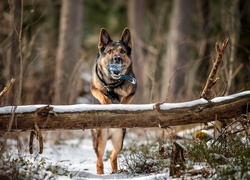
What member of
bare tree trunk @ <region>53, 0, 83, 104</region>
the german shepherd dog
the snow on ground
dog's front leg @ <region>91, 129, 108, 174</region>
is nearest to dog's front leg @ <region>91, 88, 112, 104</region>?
the german shepherd dog

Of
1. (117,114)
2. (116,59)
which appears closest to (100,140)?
(116,59)

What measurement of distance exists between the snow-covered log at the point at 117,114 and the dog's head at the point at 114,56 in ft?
6.49

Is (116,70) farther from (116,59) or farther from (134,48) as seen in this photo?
(134,48)

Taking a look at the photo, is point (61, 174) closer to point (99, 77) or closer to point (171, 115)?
point (171, 115)

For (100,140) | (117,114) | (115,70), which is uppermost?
(115,70)

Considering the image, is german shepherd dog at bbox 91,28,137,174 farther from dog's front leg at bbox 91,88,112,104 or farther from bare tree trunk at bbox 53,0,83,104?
bare tree trunk at bbox 53,0,83,104

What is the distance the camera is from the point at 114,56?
24.0 feet

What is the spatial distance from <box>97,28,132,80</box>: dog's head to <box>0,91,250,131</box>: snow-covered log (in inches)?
77.8

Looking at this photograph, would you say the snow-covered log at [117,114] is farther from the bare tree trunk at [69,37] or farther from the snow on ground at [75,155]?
the bare tree trunk at [69,37]

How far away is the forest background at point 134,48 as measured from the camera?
9.01 m

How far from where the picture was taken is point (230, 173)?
4.33 m

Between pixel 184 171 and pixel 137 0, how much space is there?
642 inches

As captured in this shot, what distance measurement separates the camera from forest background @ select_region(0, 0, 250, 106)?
9.01 meters

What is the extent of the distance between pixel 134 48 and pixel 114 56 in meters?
10.4
